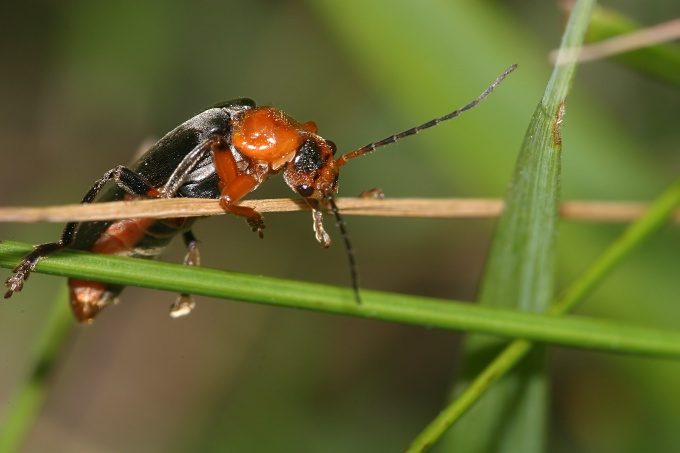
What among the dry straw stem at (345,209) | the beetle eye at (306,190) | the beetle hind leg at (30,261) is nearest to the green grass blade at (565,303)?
the dry straw stem at (345,209)

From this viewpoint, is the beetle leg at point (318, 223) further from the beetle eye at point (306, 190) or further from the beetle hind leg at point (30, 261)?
the beetle hind leg at point (30, 261)

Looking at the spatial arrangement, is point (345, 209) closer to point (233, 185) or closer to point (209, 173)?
point (233, 185)

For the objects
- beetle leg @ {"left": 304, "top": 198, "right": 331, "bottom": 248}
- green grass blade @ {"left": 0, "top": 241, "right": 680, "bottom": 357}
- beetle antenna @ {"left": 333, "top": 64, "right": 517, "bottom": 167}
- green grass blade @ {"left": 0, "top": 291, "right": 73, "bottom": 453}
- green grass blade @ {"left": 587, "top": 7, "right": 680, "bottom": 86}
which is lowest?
green grass blade @ {"left": 0, "top": 291, "right": 73, "bottom": 453}

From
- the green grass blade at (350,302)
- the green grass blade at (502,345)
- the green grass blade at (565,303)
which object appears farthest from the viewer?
the green grass blade at (502,345)

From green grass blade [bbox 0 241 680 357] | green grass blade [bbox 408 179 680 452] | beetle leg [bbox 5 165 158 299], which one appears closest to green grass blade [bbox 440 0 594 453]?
green grass blade [bbox 408 179 680 452]

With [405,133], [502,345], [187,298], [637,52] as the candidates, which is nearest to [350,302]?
[502,345]

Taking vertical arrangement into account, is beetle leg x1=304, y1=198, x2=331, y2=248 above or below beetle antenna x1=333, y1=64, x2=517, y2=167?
below

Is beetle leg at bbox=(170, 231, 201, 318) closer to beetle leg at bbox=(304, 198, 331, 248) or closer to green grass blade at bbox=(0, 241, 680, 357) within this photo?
beetle leg at bbox=(304, 198, 331, 248)
